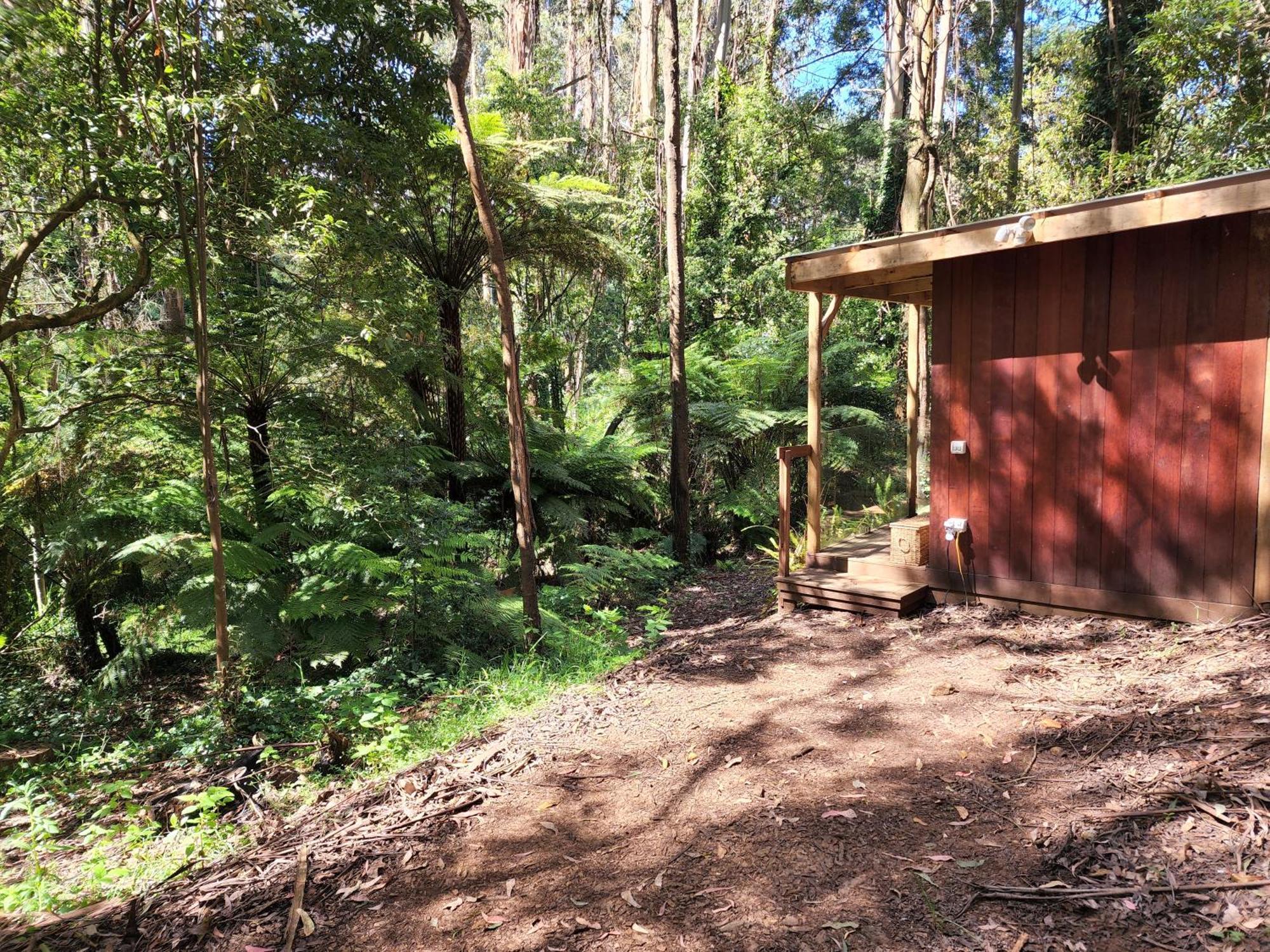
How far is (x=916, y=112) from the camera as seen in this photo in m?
11.8

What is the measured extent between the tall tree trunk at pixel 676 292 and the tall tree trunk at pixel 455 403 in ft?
7.74

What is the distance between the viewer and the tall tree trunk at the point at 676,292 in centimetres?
840

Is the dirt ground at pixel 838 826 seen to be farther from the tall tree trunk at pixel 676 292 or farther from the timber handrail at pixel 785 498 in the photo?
the tall tree trunk at pixel 676 292

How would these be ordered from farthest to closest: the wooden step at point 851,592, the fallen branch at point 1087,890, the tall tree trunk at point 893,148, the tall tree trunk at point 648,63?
the tall tree trunk at point 648,63 → the tall tree trunk at point 893,148 → the wooden step at point 851,592 → the fallen branch at point 1087,890

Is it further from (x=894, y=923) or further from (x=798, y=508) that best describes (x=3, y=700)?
(x=798, y=508)

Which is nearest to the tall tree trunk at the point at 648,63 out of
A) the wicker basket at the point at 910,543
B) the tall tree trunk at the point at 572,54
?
the tall tree trunk at the point at 572,54

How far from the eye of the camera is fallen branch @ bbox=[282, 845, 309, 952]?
7.88ft

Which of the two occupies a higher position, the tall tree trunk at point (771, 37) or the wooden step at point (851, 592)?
the tall tree trunk at point (771, 37)

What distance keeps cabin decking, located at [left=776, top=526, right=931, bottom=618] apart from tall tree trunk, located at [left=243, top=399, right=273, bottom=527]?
180 inches

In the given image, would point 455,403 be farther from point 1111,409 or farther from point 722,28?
point 722,28

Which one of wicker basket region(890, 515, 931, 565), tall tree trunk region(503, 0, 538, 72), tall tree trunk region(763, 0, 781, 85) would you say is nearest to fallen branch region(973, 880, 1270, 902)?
wicker basket region(890, 515, 931, 565)

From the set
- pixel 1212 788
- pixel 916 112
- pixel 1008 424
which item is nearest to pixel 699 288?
pixel 916 112

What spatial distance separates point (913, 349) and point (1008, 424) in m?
2.97

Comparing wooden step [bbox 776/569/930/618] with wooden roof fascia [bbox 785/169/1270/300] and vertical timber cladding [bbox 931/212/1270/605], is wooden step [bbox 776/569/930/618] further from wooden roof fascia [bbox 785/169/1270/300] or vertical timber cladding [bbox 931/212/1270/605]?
wooden roof fascia [bbox 785/169/1270/300]
